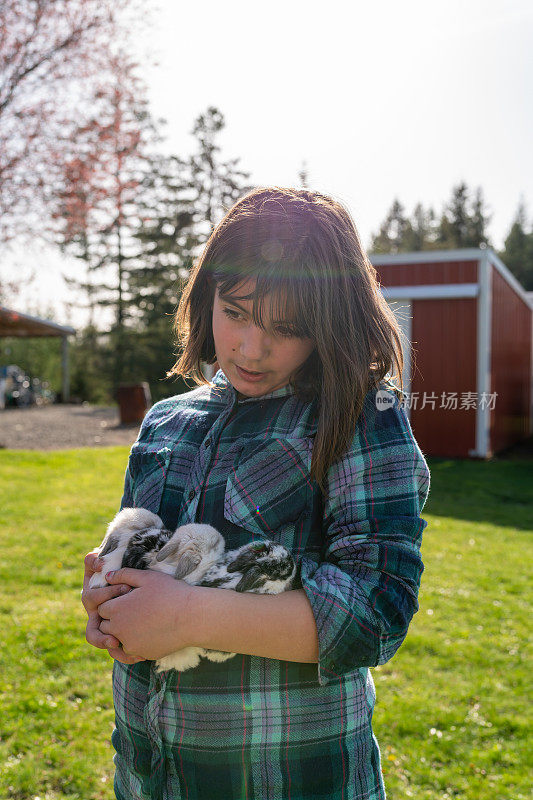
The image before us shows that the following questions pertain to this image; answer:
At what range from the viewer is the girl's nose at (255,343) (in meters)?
1.37

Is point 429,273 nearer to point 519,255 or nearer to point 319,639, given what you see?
point 319,639

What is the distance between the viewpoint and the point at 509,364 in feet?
48.2

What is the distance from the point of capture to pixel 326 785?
4.24ft

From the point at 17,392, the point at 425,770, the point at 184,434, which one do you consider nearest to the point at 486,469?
the point at 425,770

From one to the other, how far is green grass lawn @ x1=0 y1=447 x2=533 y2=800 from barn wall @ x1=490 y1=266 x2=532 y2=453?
6415mm

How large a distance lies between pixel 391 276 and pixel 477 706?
9.86m

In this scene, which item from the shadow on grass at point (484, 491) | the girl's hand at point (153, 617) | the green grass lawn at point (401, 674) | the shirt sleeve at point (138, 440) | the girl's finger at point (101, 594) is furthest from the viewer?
the shadow on grass at point (484, 491)

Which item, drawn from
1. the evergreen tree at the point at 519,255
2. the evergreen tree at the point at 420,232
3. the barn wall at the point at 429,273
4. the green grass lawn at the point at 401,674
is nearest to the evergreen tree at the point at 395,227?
the evergreen tree at the point at 420,232

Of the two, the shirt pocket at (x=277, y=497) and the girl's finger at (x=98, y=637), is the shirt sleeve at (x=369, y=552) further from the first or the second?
the girl's finger at (x=98, y=637)

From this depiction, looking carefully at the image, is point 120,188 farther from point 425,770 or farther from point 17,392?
point 17,392

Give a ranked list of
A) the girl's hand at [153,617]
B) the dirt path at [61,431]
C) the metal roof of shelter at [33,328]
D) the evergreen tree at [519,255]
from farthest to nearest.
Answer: the evergreen tree at [519,255]
the metal roof of shelter at [33,328]
the dirt path at [61,431]
the girl's hand at [153,617]

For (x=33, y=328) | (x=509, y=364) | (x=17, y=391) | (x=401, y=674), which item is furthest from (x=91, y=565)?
(x=33, y=328)

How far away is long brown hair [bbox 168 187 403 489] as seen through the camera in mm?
1298

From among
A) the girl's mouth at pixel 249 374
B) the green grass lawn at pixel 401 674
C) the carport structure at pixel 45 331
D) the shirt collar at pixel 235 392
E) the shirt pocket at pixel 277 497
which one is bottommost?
the green grass lawn at pixel 401 674
